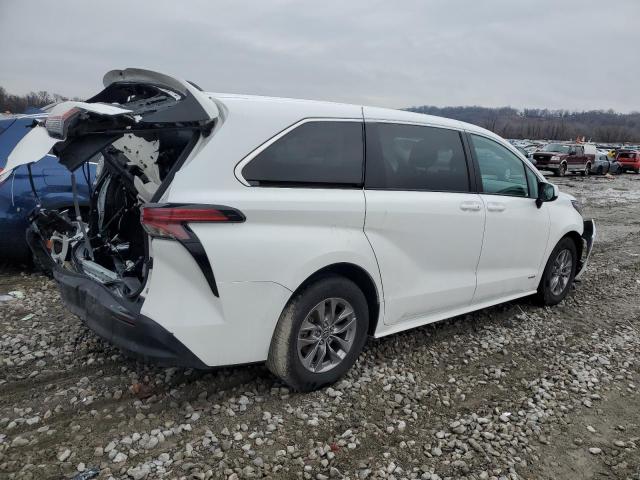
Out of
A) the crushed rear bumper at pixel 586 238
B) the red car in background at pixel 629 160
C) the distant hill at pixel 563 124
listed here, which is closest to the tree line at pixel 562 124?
the distant hill at pixel 563 124

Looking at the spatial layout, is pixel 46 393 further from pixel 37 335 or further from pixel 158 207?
pixel 158 207

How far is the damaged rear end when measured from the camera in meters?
2.68

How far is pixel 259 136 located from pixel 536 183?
310 cm

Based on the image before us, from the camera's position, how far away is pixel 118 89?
3.51 meters

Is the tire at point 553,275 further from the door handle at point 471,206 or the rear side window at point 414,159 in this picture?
the rear side window at point 414,159

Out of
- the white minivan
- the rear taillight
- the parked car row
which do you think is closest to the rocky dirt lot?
the white minivan

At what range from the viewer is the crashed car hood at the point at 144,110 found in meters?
2.74

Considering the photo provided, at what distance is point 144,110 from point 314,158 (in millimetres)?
1037

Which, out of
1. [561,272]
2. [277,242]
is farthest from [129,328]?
[561,272]

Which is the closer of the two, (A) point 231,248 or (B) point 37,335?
(A) point 231,248

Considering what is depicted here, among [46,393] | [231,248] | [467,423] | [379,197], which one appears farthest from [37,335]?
[467,423]

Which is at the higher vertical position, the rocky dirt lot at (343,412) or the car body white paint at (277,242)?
the car body white paint at (277,242)

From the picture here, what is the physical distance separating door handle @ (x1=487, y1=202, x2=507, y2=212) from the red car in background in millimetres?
35667

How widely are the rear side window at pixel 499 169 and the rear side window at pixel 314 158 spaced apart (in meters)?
1.40
